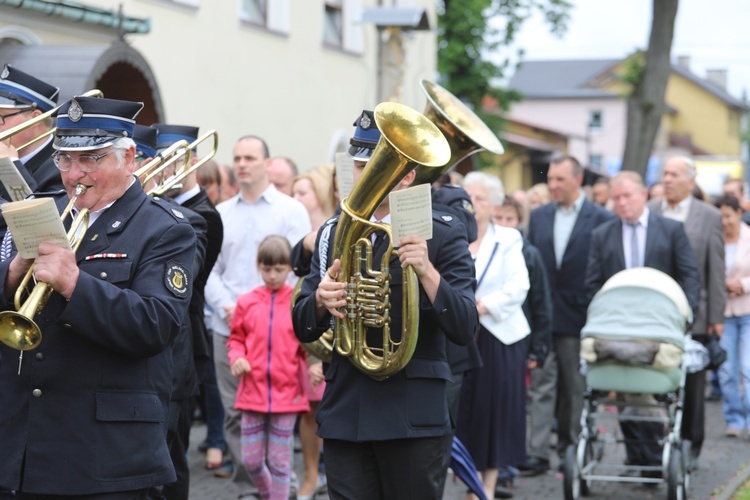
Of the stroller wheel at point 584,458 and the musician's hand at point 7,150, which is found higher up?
the musician's hand at point 7,150

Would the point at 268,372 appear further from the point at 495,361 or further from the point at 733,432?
the point at 733,432

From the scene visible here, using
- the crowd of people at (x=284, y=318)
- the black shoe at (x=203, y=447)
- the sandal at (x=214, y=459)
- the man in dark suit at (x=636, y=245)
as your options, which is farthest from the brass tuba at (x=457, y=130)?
the black shoe at (x=203, y=447)


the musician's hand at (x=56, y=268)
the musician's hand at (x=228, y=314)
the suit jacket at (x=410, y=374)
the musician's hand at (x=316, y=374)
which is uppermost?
the musician's hand at (x=56, y=268)

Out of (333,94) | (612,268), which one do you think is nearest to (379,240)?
(612,268)

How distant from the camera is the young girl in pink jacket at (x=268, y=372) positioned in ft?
24.8

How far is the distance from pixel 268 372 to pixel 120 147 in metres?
3.48

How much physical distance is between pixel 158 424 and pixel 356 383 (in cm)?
100

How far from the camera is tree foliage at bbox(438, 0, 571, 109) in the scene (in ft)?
113

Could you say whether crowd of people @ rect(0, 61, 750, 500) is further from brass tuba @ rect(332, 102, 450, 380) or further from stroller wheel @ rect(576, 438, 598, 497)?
stroller wheel @ rect(576, 438, 598, 497)

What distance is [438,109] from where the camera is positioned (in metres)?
6.13

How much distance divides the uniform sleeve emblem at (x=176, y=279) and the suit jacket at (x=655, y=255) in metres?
5.39

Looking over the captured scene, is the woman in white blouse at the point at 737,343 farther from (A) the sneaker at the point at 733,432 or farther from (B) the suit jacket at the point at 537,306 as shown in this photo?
(B) the suit jacket at the point at 537,306

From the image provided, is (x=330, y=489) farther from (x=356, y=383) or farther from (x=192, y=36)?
(x=192, y=36)

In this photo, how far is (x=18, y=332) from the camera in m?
3.97
